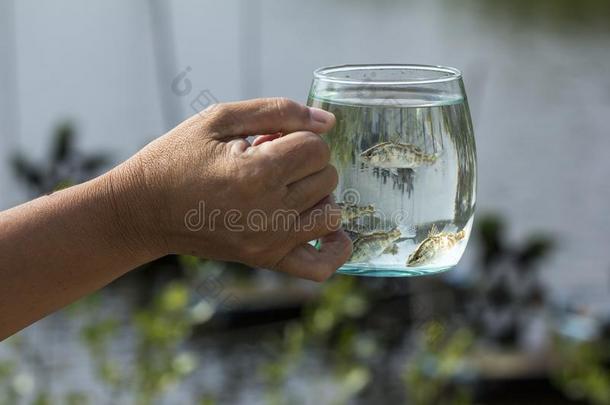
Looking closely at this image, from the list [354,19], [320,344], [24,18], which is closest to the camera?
[320,344]

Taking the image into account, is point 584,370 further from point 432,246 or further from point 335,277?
point 432,246

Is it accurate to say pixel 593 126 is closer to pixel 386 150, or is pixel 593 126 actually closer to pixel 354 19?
pixel 354 19

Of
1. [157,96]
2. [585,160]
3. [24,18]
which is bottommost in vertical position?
[585,160]

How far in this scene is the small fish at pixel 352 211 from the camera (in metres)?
1.04

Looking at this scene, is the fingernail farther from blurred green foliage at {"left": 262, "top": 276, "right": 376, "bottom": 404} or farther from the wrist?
blurred green foliage at {"left": 262, "top": 276, "right": 376, "bottom": 404}

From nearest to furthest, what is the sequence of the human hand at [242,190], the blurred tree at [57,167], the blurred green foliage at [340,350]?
the human hand at [242,190] → the blurred green foliage at [340,350] → the blurred tree at [57,167]

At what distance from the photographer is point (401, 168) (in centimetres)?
102

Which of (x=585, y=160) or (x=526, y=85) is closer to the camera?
(x=585, y=160)

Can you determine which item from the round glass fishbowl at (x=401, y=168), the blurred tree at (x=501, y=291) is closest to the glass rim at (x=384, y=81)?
the round glass fishbowl at (x=401, y=168)

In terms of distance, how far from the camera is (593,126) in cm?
582

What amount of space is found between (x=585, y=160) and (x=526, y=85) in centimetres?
87


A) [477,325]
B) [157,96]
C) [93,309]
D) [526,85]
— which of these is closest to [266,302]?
[477,325]

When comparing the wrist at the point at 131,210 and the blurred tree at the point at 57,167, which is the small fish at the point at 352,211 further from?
the blurred tree at the point at 57,167

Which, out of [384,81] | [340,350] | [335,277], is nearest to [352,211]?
[384,81]
